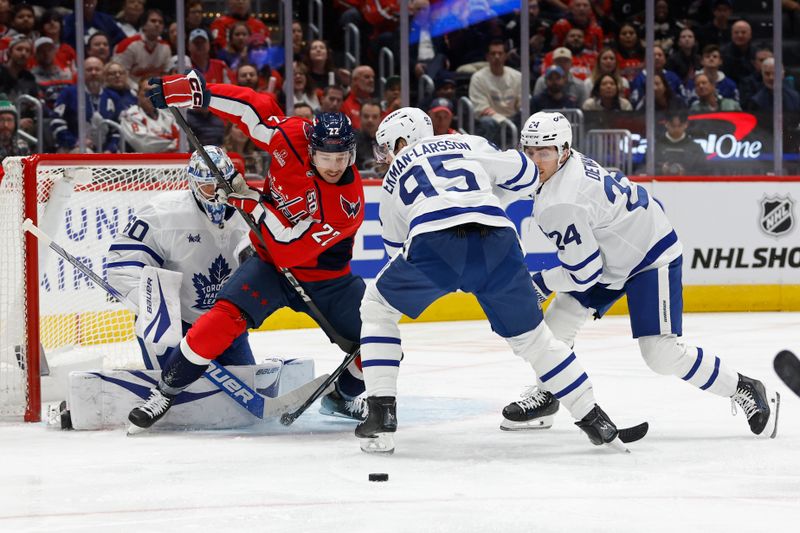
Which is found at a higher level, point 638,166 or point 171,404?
point 638,166

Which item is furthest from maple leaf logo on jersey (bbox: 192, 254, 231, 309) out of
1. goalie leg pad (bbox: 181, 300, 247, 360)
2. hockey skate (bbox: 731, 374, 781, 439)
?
hockey skate (bbox: 731, 374, 781, 439)

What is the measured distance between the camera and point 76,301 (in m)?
4.95

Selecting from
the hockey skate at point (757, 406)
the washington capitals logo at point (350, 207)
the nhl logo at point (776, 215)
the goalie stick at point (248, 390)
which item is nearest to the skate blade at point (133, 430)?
the goalie stick at point (248, 390)

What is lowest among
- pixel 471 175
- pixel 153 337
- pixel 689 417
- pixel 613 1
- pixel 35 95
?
pixel 689 417

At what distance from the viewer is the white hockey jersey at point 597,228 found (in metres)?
3.62

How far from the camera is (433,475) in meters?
3.25

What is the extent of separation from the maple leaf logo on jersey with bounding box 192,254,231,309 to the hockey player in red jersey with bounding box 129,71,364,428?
0.29 m

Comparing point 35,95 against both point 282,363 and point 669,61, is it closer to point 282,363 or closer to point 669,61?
point 282,363

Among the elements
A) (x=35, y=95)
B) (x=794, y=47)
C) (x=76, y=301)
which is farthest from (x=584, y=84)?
(x=76, y=301)

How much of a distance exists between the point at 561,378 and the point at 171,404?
48.7 inches

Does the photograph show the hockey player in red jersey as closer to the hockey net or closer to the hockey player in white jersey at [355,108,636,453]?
the hockey player in white jersey at [355,108,636,453]

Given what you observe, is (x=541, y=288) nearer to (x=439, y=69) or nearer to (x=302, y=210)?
(x=302, y=210)

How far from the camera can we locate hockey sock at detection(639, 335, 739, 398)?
3.72 metres

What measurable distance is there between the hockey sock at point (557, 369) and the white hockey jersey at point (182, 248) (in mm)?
1197
